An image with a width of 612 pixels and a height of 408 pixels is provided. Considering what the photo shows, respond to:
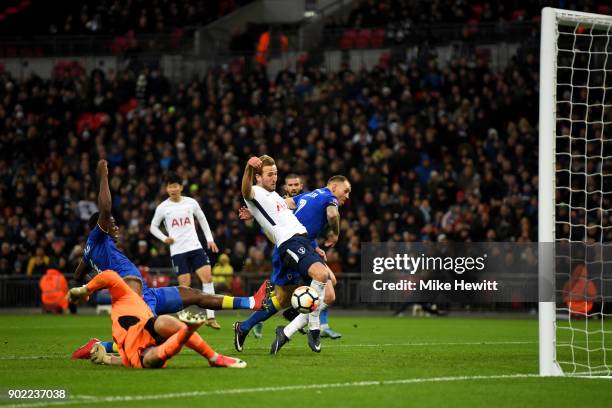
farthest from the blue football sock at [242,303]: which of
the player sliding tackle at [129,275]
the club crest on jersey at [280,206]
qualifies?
the club crest on jersey at [280,206]

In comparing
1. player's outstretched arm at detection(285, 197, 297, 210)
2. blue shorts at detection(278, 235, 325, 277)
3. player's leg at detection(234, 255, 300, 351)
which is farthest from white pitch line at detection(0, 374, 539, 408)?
player's outstretched arm at detection(285, 197, 297, 210)

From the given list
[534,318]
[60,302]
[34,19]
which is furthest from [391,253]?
[34,19]

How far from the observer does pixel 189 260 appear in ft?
57.8

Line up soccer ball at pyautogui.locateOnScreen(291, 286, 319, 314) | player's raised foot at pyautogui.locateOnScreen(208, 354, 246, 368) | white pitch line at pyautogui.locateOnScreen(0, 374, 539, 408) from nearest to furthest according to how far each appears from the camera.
→ white pitch line at pyautogui.locateOnScreen(0, 374, 539, 408), player's raised foot at pyautogui.locateOnScreen(208, 354, 246, 368), soccer ball at pyautogui.locateOnScreen(291, 286, 319, 314)

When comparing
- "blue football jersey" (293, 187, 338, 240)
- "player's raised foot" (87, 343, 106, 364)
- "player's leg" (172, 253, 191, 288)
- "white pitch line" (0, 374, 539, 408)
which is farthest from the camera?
"player's leg" (172, 253, 191, 288)

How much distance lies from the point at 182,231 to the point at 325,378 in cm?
857

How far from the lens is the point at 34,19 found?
126 feet

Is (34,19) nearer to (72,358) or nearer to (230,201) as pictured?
(230,201)

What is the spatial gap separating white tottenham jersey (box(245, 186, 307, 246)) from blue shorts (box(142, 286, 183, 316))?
1.30 meters

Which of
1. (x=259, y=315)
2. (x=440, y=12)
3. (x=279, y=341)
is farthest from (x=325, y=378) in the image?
(x=440, y=12)

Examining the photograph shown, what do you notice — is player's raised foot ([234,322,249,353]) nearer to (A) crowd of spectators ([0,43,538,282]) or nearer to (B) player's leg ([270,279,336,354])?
(B) player's leg ([270,279,336,354])

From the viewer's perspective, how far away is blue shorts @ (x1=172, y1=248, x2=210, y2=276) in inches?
690

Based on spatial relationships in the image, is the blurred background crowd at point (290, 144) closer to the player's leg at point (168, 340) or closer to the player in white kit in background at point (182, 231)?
the player in white kit in background at point (182, 231)

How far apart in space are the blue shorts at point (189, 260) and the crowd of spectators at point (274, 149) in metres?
9.25
